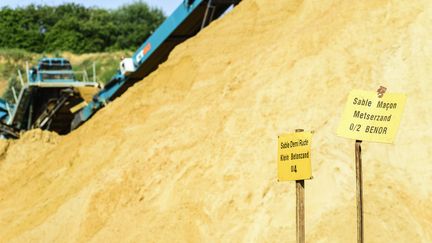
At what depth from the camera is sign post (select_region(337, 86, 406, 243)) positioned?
740 cm

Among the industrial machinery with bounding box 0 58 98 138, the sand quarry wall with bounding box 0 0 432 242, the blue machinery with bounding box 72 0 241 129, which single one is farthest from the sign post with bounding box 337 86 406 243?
the industrial machinery with bounding box 0 58 98 138

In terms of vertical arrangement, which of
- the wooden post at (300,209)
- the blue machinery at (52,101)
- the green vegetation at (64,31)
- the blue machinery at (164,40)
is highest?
the green vegetation at (64,31)

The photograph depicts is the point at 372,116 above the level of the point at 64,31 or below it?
below

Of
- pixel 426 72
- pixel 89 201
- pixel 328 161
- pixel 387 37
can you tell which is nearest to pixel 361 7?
pixel 387 37

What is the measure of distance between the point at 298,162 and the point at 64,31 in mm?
53622

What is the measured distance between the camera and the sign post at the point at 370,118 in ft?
24.3

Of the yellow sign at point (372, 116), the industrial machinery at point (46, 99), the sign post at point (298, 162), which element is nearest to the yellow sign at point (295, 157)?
the sign post at point (298, 162)

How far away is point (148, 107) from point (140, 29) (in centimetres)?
5087

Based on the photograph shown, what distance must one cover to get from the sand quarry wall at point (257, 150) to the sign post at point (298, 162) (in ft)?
7.11

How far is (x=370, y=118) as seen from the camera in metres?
7.47

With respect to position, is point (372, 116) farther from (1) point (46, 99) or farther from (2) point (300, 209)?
(1) point (46, 99)

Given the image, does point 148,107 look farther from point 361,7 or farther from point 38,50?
point 38,50

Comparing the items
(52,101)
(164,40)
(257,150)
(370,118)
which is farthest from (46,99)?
(370,118)

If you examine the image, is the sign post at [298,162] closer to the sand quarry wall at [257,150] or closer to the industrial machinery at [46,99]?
the sand quarry wall at [257,150]
